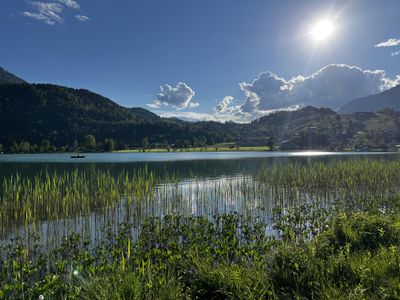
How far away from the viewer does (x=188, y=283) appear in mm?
8977

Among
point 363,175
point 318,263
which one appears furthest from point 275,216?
point 363,175

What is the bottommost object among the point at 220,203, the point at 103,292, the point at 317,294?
the point at 220,203

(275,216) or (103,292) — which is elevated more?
(103,292)

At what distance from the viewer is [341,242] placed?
11641 mm

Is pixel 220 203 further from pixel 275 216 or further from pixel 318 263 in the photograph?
pixel 318 263

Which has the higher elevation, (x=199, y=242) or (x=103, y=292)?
(x=103, y=292)

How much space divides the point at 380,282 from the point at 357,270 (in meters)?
0.55

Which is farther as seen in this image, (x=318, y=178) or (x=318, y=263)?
(x=318, y=178)

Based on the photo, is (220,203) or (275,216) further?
(220,203)

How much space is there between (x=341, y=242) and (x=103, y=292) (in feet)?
29.9

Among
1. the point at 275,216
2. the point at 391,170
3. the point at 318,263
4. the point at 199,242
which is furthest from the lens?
the point at 391,170

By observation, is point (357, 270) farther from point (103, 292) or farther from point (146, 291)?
point (103, 292)

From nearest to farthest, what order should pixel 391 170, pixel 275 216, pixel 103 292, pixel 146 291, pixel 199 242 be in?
pixel 103 292 < pixel 146 291 < pixel 199 242 < pixel 275 216 < pixel 391 170

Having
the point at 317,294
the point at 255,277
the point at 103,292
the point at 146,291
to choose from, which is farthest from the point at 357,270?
the point at 103,292
